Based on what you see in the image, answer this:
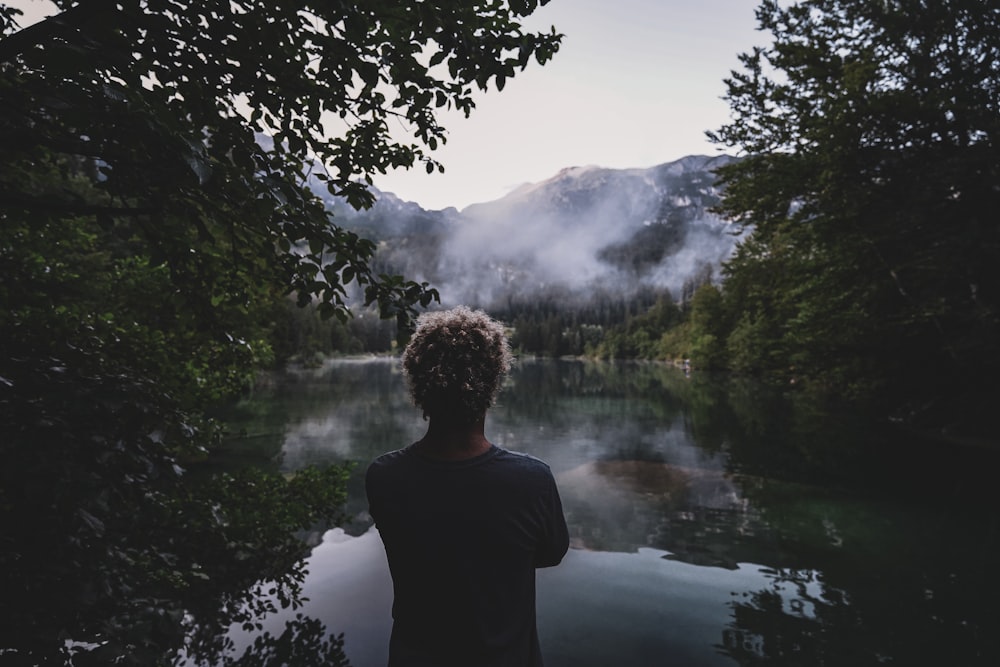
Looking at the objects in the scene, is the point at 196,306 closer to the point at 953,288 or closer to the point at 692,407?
the point at 953,288

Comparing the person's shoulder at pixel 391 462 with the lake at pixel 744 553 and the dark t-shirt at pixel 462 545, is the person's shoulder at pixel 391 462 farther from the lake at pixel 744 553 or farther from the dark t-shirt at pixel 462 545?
the lake at pixel 744 553

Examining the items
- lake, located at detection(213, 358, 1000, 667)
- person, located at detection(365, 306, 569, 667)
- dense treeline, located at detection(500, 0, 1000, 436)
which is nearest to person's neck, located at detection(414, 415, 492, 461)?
person, located at detection(365, 306, 569, 667)

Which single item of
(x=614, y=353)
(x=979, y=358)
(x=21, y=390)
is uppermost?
(x=21, y=390)

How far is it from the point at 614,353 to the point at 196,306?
171514mm

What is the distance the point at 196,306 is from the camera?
10.6 ft

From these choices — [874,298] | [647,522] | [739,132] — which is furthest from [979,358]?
[647,522]

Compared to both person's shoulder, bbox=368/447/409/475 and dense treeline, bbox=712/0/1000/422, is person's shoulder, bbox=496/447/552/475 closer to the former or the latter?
person's shoulder, bbox=368/447/409/475

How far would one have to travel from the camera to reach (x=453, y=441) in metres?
2.45

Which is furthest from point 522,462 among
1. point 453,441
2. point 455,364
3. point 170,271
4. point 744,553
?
point 744,553

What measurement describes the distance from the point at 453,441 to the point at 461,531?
42cm

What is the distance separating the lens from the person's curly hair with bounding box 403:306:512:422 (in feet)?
8.20

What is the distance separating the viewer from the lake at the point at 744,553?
7.61 m

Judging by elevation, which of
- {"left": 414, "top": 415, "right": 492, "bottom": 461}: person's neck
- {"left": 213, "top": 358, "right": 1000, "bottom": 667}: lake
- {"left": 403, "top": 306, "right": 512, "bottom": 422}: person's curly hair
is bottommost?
{"left": 213, "top": 358, "right": 1000, "bottom": 667}: lake

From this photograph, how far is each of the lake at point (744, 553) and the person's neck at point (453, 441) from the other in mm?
3819
